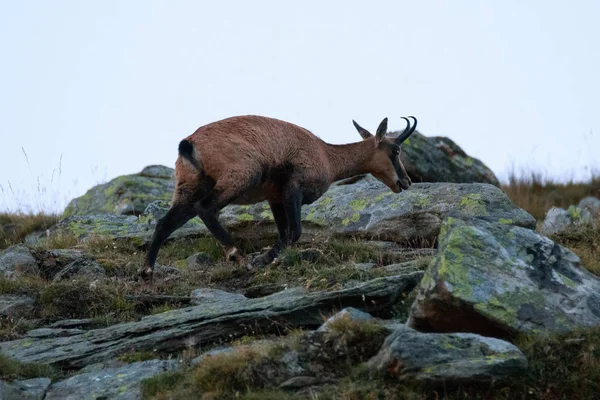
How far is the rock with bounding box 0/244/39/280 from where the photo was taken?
10086 millimetres

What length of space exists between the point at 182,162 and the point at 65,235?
3523mm

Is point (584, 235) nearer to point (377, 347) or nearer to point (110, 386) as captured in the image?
point (377, 347)

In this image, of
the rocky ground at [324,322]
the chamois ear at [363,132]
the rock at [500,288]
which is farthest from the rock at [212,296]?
the chamois ear at [363,132]

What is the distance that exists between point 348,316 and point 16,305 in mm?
3933

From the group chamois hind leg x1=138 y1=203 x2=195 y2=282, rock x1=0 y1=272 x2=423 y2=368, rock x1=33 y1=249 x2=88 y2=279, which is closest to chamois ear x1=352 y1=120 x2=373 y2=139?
chamois hind leg x1=138 y1=203 x2=195 y2=282

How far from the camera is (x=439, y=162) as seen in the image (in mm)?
17109

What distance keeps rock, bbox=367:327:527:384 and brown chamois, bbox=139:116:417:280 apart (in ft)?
14.7

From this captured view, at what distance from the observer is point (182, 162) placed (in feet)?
34.2

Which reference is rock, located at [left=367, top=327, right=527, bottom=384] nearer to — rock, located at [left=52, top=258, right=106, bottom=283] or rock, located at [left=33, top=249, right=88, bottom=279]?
rock, located at [left=52, top=258, right=106, bottom=283]

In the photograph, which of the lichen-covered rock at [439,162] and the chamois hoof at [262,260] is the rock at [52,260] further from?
the lichen-covered rock at [439,162]

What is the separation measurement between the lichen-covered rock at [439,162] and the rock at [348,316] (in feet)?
31.5

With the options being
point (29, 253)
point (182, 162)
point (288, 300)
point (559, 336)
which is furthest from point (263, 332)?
point (29, 253)

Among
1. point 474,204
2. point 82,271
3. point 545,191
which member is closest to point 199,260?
point 82,271

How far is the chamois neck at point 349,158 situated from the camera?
1239cm
